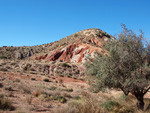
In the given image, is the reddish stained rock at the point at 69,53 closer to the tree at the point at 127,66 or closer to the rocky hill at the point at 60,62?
the rocky hill at the point at 60,62

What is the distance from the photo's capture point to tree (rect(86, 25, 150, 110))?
24.7 ft

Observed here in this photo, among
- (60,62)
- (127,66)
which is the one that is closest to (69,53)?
(60,62)

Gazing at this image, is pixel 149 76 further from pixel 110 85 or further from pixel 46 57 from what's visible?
pixel 46 57

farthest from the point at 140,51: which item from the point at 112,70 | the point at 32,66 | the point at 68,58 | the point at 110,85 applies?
the point at 68,58

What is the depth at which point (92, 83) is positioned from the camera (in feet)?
30.8

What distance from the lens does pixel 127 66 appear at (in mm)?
8078

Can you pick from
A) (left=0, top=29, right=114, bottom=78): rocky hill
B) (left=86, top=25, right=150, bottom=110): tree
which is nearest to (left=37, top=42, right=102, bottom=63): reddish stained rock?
(left=0, top=29, right=114, bottom=78): rocky hill

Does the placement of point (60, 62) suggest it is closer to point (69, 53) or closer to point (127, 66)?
point (69, 53)

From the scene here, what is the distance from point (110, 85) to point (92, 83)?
54.2 inches

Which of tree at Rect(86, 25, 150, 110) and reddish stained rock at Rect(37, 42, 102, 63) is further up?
reddish stained rock at Rect(37, 42, 102, 63)

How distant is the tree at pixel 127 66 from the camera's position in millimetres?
7535

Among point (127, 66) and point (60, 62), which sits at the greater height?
point (60, 62)

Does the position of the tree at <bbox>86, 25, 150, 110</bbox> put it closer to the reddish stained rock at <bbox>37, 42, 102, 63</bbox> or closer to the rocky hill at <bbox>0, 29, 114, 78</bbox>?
the rocky hill at <bbox>0, 29, 114, 78</bbox>

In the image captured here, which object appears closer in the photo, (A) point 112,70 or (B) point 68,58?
(A) point 112,70
